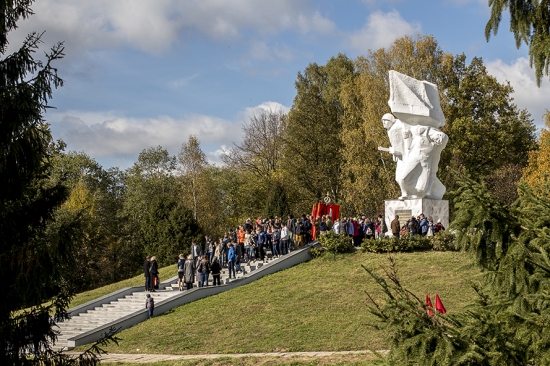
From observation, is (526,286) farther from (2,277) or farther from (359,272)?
(359,272)

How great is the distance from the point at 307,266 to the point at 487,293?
1854cm

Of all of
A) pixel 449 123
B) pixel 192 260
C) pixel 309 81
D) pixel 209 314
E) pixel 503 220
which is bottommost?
pixel 209 314

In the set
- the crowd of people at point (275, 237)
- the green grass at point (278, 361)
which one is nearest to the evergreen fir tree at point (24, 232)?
the green grass at point (278, 361)

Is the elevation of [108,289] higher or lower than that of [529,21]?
lower

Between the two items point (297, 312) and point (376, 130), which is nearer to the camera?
point (297, 312)

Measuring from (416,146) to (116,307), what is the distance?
13725 mm

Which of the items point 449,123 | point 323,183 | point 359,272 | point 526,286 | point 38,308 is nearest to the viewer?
point 526,286

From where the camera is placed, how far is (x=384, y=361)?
3.75 m

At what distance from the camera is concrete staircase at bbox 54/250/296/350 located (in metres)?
18.2

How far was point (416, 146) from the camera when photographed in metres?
23.7

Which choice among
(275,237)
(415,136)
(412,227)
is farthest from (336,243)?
(415,136)

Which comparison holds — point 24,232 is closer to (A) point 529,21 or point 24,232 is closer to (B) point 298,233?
(A) point 529,21

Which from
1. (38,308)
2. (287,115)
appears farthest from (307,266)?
(287,115)

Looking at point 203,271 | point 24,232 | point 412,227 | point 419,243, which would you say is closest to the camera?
point 24,232
